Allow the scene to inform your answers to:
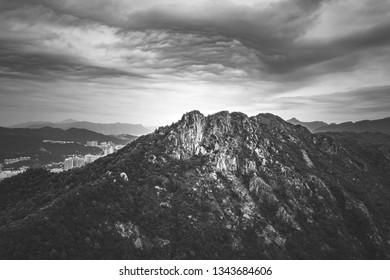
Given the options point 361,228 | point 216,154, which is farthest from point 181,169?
point 361,228

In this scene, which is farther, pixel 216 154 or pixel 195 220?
pixel 216 154

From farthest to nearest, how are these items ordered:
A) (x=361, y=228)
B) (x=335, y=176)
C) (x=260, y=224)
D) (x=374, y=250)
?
(x=335, y=176) < (x=361, y=228) < (x=374, y=250) < (x=260, y=224)

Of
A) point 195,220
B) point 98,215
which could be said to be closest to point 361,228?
point 195,220

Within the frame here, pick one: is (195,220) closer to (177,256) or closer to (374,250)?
(177,256)

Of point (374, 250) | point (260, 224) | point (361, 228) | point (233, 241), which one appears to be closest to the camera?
point (233, 241)

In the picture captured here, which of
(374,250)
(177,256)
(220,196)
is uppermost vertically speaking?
(220,196)

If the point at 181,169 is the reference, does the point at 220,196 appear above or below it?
below
